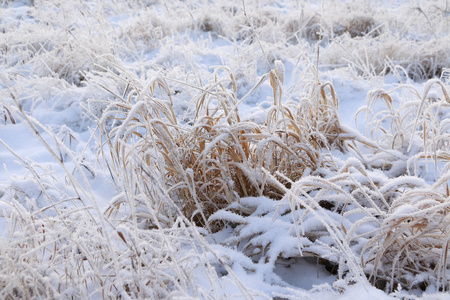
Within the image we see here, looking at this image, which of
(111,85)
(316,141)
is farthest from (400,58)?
(111,85)

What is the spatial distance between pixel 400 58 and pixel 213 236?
98.8 inches

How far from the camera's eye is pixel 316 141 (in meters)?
1.25

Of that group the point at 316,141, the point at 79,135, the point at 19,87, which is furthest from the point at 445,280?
the point at 19,87

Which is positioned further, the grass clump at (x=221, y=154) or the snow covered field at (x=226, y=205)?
the grass clump at (x=221, y=154)

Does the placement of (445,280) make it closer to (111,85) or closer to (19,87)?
(111,85)

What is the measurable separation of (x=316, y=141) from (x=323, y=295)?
59cm

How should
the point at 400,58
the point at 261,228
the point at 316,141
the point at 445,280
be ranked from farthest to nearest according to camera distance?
the point at 400,58 → the point at 316,141 → the point at 261,228 → the point at 445,280

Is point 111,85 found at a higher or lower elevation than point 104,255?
higher

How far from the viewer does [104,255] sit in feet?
2.70

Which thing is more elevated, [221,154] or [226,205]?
[221,154]

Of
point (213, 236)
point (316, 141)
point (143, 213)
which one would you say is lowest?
point (213, 236)

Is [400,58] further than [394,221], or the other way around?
[400,58]

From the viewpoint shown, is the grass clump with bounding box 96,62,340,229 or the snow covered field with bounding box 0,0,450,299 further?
the grass clump with bounding box 96,62,340,229

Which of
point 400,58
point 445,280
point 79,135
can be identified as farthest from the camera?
point 400,58
